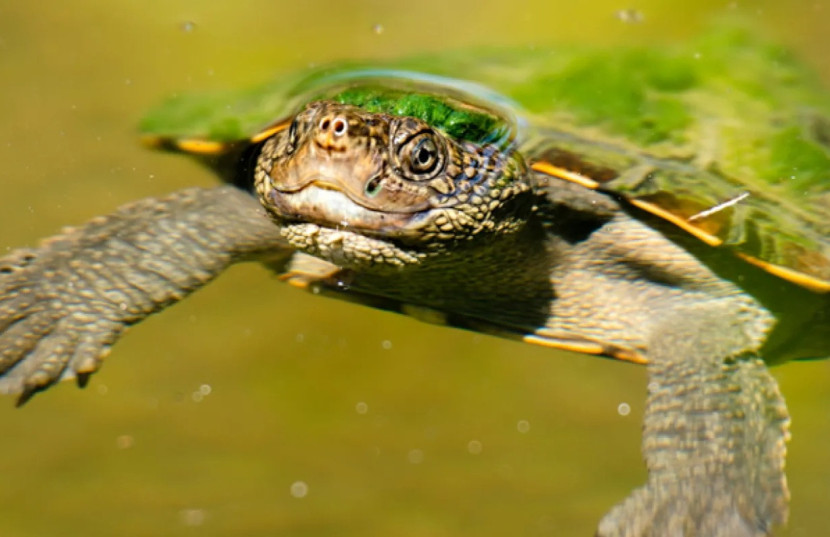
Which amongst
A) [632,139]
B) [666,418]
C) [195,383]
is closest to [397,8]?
[632,139]

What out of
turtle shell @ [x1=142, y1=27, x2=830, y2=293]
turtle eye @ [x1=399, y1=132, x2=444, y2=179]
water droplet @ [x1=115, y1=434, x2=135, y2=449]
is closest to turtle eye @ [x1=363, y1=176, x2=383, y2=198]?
turtle eye @ [x1=399, y1=132, x2=444, y2=179]

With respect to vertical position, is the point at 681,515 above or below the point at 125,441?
above

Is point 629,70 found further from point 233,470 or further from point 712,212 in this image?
point 233,470

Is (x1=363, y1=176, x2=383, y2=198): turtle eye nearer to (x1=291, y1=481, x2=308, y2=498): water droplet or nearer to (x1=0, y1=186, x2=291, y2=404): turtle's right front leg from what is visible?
(x1=0, y1=186, x2=291, y2=404): turtle's right front leg

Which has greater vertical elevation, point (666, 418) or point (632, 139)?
point (632, 139)

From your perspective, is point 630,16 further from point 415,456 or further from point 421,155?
point 415,456

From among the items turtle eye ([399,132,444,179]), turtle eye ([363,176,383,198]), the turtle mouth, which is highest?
turtle eye ([399,132,444,179])

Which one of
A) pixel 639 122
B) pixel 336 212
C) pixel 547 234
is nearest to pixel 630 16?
pixel 639 122
